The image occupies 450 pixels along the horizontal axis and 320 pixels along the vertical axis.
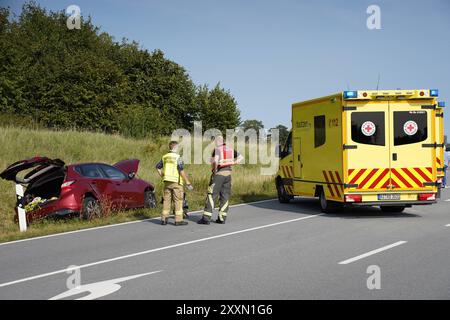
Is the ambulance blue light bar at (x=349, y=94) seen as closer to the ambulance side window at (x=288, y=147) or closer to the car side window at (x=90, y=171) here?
the ambulance side window at (x=288, y=147)

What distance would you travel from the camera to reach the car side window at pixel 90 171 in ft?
47.4

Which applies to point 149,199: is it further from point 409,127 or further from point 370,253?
point 370,253

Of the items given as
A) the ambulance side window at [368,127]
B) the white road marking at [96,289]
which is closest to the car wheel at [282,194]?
the ambulance side window at [368,127]

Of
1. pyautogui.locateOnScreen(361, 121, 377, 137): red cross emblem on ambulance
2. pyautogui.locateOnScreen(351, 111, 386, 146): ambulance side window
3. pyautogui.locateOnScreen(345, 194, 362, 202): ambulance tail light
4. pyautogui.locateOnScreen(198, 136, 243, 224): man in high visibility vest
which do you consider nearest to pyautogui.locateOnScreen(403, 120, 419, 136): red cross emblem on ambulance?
pyautogui.locateOnScreen(351, 111, 386, 146): ambulance side window

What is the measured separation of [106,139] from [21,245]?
20.3m

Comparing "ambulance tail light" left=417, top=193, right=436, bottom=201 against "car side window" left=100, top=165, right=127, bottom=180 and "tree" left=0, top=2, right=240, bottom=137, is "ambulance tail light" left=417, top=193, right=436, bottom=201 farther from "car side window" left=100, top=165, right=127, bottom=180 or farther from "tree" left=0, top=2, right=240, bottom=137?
"tree" left=0, top=2, right=240, bottom=137

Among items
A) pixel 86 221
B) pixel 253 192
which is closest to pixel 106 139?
pixel 253 192

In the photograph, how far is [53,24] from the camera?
63.3 meters

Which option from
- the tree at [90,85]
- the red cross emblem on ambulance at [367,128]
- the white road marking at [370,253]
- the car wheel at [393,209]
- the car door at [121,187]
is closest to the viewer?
the white road marking at [370,253]

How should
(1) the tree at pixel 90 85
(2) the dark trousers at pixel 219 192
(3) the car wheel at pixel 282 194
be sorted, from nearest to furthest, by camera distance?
(2) the dark trousers at pixel 219 192
(3) the car wheel at pixel 282 194
(1) the tree at pixel 90 85

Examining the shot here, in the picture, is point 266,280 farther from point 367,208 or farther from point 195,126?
point 195,126

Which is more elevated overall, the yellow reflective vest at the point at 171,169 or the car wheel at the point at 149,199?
the yellow reflective vest at the point at 171,169

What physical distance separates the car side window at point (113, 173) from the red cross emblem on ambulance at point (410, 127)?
7.09 meters

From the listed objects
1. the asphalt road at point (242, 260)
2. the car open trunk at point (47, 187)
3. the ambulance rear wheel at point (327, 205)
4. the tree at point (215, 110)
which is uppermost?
the tree at point (215, 110)
